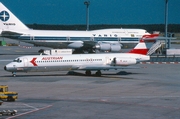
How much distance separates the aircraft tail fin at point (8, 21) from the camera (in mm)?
90125

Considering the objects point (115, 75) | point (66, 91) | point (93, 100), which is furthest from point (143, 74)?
point (93, 100)

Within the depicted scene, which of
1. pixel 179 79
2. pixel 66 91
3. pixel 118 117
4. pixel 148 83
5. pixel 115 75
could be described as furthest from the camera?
pixel 115 75

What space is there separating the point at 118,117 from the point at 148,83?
1964cm

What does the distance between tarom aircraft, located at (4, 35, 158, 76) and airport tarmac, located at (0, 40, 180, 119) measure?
114 cm

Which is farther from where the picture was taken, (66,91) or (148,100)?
(66,91)

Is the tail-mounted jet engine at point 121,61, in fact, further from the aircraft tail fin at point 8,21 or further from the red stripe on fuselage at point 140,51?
the aircraft tail fin at point 8,21

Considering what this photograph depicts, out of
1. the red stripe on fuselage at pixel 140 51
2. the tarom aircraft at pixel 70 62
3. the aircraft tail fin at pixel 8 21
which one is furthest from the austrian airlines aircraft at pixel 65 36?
the tarom aircraft at pixel 70 62

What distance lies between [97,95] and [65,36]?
164 ft

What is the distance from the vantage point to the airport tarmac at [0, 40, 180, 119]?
1282 inches

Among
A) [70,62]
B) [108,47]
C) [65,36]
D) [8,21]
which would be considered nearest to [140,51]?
[70,62]

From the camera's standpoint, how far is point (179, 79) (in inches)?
2132

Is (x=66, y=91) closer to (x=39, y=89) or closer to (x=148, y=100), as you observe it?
(x=39, y=89)

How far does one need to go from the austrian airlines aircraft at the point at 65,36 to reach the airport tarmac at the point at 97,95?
27536mm

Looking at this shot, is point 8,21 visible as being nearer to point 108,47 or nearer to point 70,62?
point 108,47
